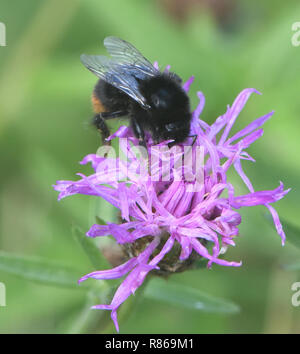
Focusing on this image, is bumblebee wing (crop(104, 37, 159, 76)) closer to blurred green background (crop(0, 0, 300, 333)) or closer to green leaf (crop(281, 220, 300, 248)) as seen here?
green leaf (crop(281, 220, 300, 248))

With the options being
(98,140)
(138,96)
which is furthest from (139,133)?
(98,140)

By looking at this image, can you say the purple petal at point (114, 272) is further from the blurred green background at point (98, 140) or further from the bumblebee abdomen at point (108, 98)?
the blurred green background at point (98, 140)

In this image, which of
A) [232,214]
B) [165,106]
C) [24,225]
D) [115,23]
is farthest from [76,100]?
[232,214]

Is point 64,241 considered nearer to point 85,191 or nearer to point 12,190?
point 12,190

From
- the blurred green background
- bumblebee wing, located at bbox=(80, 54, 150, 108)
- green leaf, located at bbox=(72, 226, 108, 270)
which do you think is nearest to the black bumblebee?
bumblebee wing, located at bbox=(80, 54, 150, 108)

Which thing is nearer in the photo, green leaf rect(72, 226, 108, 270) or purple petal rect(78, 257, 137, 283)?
purple petal rect(78, 257, 137, 283)
